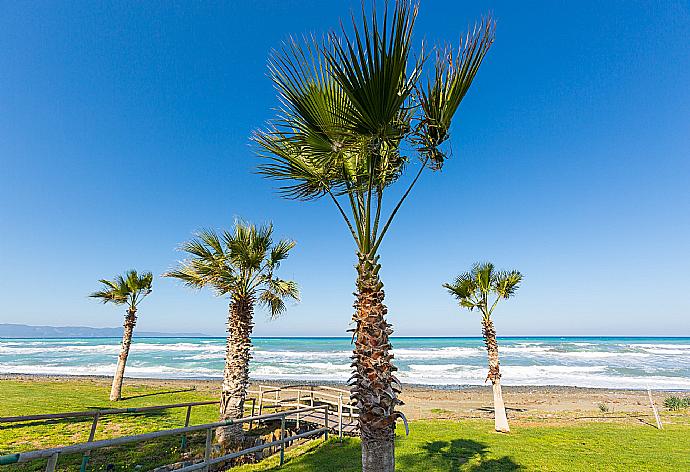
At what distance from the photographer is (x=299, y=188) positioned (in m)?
4.85

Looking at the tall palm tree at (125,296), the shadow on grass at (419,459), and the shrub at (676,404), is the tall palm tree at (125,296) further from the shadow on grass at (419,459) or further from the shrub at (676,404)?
the shrub at (676,404)

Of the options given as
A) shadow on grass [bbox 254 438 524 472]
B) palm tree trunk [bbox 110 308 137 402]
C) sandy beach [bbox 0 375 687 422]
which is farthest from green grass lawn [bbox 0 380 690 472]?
sandy beach [bbox 0 375 687 422]

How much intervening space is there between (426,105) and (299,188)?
203 cm

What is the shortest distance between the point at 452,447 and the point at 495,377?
3.18 meters

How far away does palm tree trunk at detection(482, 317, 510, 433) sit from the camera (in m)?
11.1

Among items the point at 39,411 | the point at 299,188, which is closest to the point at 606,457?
the point at 299,188

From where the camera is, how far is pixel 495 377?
11.2 m

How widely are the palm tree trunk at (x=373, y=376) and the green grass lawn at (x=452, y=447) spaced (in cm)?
462

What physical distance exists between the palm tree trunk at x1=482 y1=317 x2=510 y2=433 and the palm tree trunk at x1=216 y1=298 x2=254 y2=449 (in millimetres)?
7433

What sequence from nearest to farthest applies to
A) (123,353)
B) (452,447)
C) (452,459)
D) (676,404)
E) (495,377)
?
(452,459)
(452,447)
(495,377)
(123,353)
(676,404)

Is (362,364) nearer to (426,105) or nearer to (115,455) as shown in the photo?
(426,105)

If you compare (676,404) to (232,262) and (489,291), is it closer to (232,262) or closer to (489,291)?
(489,291)

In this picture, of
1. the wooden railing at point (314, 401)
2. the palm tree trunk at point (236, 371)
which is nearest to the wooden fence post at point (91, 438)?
the palm tree trunk at point (236, 371)

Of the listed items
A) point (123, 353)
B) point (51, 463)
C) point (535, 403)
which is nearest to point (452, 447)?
point (51, 463)
